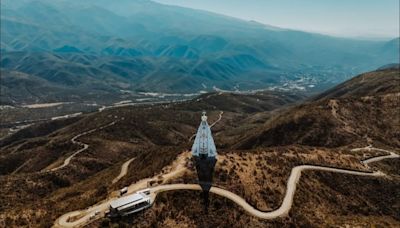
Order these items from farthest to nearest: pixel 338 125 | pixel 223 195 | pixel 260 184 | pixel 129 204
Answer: pixel 338 125 → pixel 260 184 → pixel 223 195 → pixel 129 204

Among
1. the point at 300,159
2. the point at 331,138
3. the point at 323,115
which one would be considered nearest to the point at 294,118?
the point at 323,115

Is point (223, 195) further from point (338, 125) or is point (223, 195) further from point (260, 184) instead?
point (338, 125)

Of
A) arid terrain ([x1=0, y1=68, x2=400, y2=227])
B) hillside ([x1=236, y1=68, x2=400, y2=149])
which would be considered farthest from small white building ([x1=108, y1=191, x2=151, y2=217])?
hillside ([x1=236, y1=68, x2=400, y2=149])

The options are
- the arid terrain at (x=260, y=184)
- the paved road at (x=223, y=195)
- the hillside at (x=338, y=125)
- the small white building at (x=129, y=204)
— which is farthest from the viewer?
the hillside at (x=338, y=125)

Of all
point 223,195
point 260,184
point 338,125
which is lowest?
point 338,125

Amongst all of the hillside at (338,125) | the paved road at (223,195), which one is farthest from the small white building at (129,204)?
the hillside at (338,125)

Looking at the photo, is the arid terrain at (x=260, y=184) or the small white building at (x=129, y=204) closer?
the small white building at (x=129, y=204)

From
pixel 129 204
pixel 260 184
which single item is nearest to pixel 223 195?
pixel 260 184

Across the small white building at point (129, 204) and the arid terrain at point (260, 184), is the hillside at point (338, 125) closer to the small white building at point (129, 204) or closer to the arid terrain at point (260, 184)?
Answer: the arid terrain at point (260, 184)
